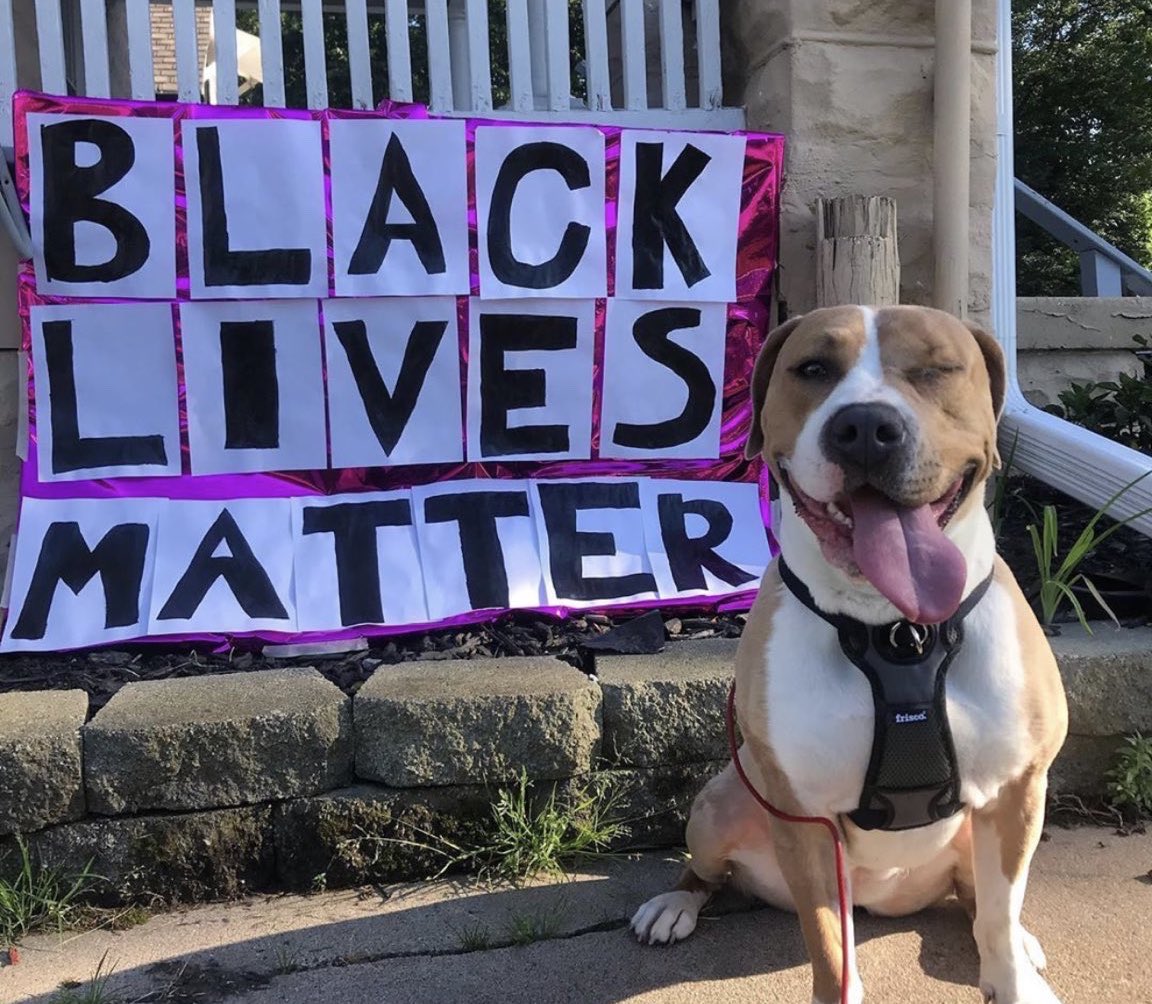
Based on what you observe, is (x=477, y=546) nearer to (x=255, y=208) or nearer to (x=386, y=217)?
(x=386, y=217)

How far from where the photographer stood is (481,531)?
153 inches

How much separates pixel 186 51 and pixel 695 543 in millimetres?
2662

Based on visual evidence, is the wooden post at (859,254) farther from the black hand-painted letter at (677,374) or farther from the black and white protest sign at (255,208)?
the black and white protest sign at (255,208)

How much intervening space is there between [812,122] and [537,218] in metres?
1.16

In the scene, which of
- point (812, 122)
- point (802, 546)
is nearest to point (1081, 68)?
point (812, 122)

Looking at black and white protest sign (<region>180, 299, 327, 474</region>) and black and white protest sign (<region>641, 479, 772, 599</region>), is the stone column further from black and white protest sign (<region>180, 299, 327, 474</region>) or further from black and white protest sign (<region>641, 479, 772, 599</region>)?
black and white protest sign (<region>180, 299, 327, 474</region>)

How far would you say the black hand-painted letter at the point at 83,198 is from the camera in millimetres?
3652

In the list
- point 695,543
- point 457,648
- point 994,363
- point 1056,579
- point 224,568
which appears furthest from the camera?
point 695,543

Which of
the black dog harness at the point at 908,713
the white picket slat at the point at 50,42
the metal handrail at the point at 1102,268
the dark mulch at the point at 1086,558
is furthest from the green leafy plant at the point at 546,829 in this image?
the metal handrail at the point at 1102,268

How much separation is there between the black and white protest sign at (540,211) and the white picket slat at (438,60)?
346 mm

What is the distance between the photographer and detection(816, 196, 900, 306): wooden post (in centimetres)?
388

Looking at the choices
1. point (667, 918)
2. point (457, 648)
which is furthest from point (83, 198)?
point (667, 918)

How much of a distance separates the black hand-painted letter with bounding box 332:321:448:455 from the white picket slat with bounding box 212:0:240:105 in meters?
1.02

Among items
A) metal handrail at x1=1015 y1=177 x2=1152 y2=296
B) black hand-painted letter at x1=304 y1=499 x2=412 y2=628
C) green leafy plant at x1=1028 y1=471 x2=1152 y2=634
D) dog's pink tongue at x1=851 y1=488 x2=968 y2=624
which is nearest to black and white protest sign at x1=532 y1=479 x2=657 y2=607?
black hand-painted letter at x1=304 y1=499 x2=412 y2=628
